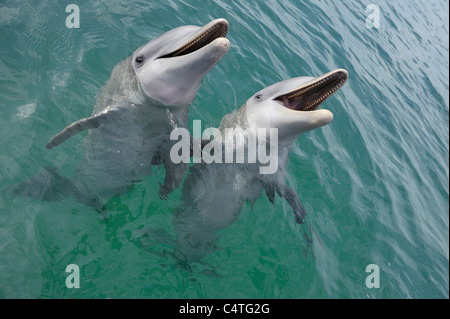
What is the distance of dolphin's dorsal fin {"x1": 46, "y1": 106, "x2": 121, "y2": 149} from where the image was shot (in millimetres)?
5270

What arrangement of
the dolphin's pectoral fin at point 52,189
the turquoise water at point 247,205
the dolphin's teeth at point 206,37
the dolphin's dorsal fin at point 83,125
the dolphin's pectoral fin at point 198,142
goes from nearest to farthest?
1. the turquoise water at point 247,205
2. the dolphin's pectoral fin at point 52,189
3. the dolphin's teeth at point 206,37
4. the dolphin's dorsal fin at point 83,125
5. the dolphin's pectoral fin at point 198,142

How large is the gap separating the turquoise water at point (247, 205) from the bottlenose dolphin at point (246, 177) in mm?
211

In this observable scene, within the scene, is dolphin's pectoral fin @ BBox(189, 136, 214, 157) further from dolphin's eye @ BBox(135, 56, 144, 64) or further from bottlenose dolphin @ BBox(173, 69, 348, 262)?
dolphin's eye @ BBox(135, 56, 144, 64)

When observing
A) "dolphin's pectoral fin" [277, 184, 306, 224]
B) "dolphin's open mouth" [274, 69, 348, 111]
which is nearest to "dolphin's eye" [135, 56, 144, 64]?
"dolphin's open mouth" [274, 69, 348, 111]

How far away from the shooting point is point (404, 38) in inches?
704

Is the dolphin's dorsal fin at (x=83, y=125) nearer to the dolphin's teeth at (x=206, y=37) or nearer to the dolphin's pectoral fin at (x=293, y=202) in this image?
the dolphin's teeth at (x=206, y=37)

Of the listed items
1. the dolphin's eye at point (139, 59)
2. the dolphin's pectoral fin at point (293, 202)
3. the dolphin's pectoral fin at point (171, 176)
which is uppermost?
the dolphin's eye at point (139, 59)

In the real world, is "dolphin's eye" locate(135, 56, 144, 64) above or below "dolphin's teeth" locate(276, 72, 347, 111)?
below

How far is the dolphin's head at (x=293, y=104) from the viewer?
17.3 feet

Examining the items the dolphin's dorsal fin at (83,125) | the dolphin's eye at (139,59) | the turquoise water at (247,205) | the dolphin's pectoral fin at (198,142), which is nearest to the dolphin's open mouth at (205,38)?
the dolphin's eye at (139,59)

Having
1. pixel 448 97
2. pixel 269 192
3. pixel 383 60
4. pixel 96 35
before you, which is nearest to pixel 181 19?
pixel 96 35

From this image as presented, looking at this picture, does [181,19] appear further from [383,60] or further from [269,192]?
[383,60]

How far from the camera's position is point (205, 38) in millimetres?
5297

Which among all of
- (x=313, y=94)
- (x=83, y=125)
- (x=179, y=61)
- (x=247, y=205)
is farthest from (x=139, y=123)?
(x=313, y=94)
